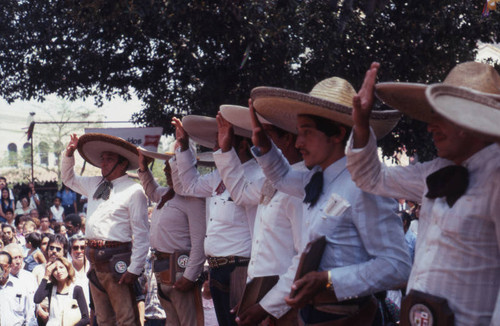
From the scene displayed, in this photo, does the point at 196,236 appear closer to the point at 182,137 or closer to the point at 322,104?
the point at 182,137

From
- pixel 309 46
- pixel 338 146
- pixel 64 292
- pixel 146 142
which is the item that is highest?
pixel 309 46

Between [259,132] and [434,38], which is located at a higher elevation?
[434,38]

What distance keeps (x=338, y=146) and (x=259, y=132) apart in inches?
21.1

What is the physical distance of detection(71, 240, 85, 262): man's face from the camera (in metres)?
A: 8.90

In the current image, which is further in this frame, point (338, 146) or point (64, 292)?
point (64, 292)

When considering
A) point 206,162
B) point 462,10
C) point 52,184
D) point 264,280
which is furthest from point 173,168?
point 52,184

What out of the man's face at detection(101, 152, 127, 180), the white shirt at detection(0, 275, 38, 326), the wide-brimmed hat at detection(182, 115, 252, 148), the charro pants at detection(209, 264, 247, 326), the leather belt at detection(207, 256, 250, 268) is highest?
the wide-brimmed hat at detection(182, 115, 252, 148)

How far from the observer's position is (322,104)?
3721mm

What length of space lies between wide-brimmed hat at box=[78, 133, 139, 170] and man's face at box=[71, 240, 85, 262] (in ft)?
4.83

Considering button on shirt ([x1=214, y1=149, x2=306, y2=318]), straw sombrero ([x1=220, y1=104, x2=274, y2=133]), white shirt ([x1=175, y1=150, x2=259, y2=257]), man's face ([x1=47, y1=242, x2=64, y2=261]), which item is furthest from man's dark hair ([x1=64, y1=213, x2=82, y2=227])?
button on shirt ([x1=214, y1=149, x2=306, y2=318])

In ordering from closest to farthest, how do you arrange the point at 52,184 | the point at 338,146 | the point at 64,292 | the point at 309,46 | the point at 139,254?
the point at 338,146 → the point at 139,254 → the point at 64,292 → the point at 309,46 → the point at 52,184

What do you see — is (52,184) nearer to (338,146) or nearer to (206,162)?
(206,162)

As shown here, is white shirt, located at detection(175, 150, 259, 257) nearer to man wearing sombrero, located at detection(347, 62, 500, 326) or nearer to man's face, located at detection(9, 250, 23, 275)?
man wearing sombrero, located at detection(347, 62, 500, 326)

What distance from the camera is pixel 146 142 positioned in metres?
12.1
